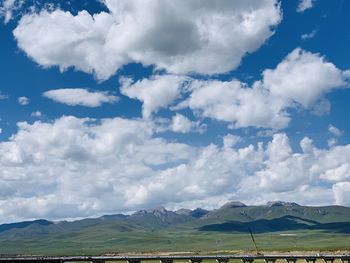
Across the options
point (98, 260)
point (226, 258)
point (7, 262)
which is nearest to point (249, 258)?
point (226, 258)

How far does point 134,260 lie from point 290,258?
17803mm

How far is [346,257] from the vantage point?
56.5m

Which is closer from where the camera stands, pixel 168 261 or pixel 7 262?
pixel 7 262

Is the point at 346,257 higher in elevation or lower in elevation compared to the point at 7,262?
lower

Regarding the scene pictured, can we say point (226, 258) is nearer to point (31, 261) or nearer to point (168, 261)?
point (168, 261)

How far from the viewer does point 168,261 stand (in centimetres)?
5006

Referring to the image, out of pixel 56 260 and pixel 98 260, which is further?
pixel 98 260

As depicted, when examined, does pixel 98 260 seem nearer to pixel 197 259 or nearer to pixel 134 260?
pixel 134 260

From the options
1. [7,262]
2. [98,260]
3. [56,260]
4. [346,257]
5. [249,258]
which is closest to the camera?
[7,262]

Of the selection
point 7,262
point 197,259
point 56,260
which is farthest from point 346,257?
point 7,262

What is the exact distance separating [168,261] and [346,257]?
21.3 m

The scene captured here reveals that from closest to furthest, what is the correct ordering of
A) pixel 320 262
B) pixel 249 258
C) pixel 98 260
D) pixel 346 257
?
1. pixel 98 260
2. pixel 249 258
3. pixel 346 257
4. pixel 320 262

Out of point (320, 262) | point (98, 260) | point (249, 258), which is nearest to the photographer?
point (98, 260)

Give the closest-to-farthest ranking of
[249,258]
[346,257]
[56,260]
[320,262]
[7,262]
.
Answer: [7,262] → [56,260] → [249,258] → [346,257] → [320,262]
